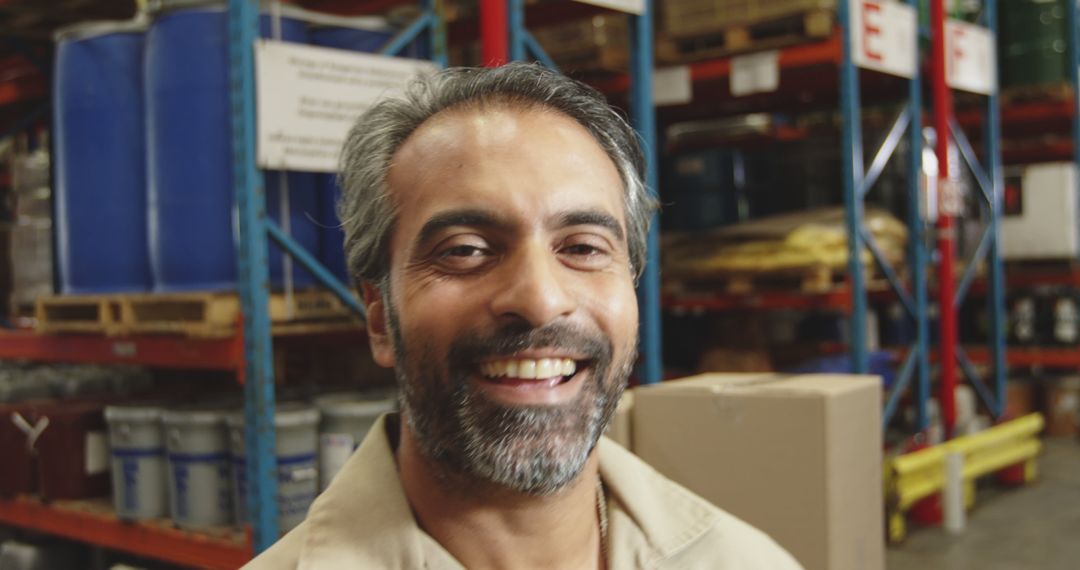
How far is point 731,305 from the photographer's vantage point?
249 inches

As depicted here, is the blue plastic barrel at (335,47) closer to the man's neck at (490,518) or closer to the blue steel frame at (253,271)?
the blue steel frame at (253,271)

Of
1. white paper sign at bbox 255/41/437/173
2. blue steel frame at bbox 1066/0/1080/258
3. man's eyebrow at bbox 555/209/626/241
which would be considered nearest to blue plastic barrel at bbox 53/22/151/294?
white paper sign at bbox 255/41/437/173

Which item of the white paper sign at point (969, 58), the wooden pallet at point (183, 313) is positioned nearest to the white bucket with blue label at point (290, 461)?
the wooden pallet at point (183, 313)

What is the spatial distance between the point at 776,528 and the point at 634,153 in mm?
1555

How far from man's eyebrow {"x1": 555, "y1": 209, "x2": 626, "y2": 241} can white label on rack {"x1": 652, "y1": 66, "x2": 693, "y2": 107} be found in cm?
436

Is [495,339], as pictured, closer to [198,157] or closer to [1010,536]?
[198,157]

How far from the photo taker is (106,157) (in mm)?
3889

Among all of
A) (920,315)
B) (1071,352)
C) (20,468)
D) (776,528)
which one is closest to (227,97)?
(20,468)

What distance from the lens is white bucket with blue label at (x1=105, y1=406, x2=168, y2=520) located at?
392 cm

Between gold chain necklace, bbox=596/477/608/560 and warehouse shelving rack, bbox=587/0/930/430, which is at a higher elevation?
warehouse shelving rack, bbox=587/0/930/430

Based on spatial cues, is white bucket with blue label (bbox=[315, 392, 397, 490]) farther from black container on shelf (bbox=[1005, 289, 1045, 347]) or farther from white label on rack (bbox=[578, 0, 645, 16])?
black container on shelf (bbox=[1005, 289, 1045, 347])

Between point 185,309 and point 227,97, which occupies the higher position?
point 227,97

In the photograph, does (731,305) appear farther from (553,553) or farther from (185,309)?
(553,553)

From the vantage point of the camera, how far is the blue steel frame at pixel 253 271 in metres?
3.36
